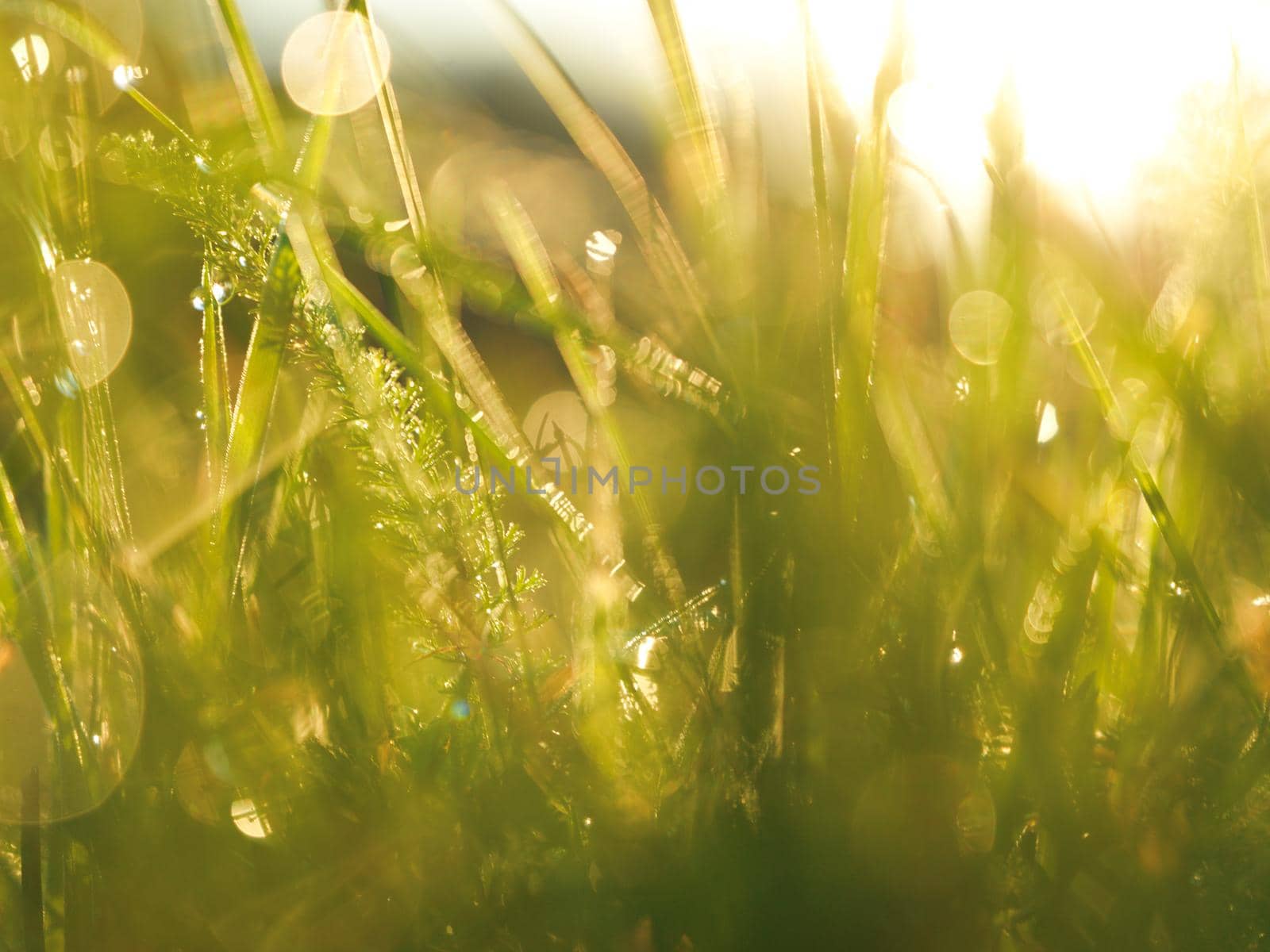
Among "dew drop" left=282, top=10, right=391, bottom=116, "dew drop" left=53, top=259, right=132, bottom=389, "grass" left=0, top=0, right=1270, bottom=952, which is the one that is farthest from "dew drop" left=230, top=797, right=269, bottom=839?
"dew drop" left=282, top=10, right=391, bottom=116

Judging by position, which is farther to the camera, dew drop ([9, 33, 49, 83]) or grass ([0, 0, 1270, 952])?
dew drop ([9, 33, 49, 83])

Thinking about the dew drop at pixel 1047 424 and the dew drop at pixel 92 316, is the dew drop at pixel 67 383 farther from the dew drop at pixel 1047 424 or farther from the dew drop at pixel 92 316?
the dew drop at pixel 1047 424

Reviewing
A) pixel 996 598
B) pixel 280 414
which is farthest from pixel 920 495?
pixel 280 414

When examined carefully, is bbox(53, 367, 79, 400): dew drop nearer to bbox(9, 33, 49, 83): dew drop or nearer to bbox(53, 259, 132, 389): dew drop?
bbox(53, 259, 132, 389): dew drop

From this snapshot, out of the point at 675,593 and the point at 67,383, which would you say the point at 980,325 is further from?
the point at 67,383

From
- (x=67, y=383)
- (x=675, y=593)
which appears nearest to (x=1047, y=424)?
→ (x=675, y=593)

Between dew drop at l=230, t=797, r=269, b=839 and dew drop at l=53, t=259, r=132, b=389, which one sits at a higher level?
dew drop at l=53, t=259, r=132, b=389

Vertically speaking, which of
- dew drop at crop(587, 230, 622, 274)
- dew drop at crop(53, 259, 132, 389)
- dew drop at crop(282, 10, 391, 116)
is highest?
dew drop at crop(282, 10, 391, 116)
